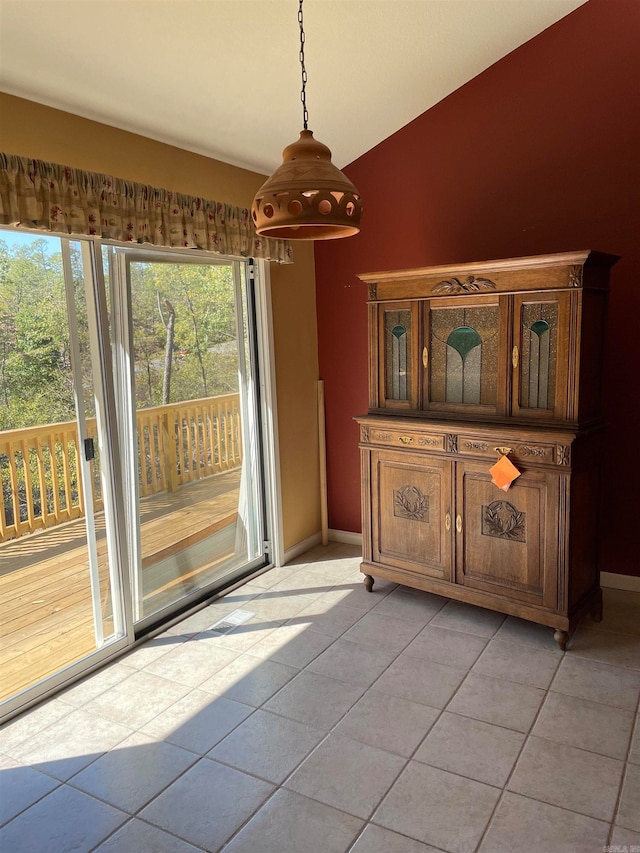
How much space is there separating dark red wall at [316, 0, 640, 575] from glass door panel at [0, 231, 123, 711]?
207 centimetres

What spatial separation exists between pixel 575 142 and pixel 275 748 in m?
3.23

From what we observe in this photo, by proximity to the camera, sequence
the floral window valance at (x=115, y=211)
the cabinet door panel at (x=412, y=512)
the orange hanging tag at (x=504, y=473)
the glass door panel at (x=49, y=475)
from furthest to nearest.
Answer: the cabinet door panel at (x=412, y=512), the orange hanging tag at (x=504, y=473), the glass door panel at (x=49, y=475), the floral window valance at (x=115, y=211)

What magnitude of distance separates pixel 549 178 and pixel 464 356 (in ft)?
3.70

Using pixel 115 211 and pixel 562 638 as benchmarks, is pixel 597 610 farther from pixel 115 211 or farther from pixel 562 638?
pixel 115 211

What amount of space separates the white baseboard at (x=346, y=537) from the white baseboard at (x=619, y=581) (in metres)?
1.59

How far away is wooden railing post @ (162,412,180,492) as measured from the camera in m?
3.33

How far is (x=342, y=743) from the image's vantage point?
93.9 inches

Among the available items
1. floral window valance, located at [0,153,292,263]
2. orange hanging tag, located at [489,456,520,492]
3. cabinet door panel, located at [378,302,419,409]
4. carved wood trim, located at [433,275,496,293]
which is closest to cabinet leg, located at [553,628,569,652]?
orange hanging tag, located at [489,456,520,492]

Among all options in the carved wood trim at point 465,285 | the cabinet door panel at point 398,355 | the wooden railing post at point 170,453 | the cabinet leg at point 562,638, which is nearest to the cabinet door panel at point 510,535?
the cabinet leg at point 562,638

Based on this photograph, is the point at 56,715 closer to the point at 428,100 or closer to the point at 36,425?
the point at 36,425

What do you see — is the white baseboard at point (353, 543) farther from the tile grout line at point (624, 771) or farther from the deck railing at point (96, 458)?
the tile grout line at point (624, 771)

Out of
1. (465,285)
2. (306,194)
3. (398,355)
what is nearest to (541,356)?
(465,285)

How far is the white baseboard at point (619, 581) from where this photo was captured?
3461mm

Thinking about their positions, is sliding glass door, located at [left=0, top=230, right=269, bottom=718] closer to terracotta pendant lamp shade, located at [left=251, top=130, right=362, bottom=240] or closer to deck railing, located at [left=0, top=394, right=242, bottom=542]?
deck railing, located at [left=0, top=394, right=242, bottom=542]
